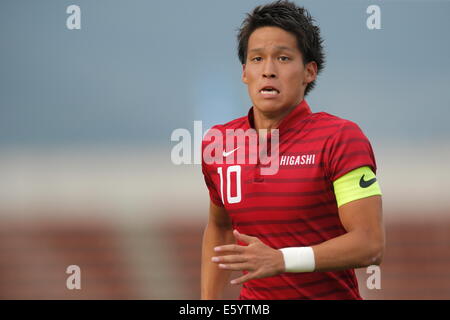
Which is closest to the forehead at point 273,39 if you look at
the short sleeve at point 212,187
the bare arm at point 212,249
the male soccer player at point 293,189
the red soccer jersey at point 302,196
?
the male soccer player at point 293,189

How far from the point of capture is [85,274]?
10953 millimetres

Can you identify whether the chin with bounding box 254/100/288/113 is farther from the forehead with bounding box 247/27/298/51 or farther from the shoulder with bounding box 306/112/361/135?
the forehead with bounding box 247/27/298/51

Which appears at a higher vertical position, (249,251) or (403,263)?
(249,251)

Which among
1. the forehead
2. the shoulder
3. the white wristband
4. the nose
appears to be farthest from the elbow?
the forehead

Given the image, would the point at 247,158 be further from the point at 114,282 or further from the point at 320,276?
the point at 114,282

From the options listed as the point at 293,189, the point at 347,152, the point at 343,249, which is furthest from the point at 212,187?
the point at 343,249

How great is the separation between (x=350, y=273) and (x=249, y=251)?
0.69 meters

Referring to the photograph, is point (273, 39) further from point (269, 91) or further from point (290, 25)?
point (269, 91)

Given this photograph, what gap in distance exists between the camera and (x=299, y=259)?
2543 mm

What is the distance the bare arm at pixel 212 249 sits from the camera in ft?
11.1

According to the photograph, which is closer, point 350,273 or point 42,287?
point 350,273

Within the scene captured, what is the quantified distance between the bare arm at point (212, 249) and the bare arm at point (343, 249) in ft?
2.85
